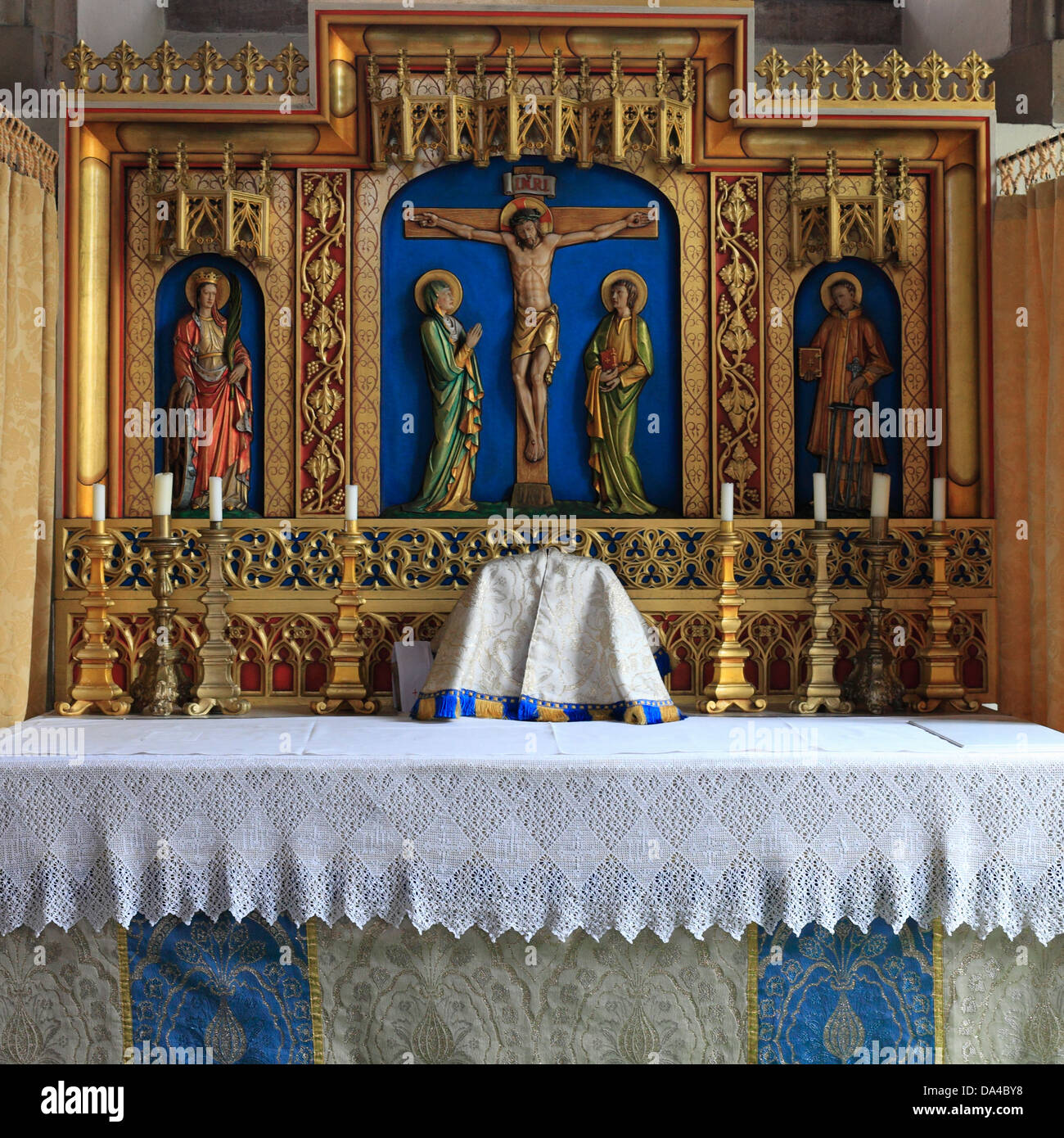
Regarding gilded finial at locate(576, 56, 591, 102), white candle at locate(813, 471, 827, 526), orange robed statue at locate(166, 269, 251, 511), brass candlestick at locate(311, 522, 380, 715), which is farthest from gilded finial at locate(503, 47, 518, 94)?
white candle at locate(813, 471, 827, 526)

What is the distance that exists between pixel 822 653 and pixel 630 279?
1.87 m

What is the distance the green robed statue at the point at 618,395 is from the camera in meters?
4.82

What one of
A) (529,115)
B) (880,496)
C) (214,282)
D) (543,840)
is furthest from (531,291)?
(543,840)

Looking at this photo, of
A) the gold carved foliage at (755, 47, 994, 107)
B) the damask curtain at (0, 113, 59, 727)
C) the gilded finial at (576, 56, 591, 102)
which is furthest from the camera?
the gilded finial at (576, 56, 591, 102)

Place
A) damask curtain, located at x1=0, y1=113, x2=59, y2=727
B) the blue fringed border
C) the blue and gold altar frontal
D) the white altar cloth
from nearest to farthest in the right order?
the white altar cloth
the blue and gold altar frontal
the blue fringed border
damask curtain, located at x1=0, y1=113, x2=59, y2=727

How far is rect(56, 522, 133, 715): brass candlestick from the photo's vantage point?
173 inches

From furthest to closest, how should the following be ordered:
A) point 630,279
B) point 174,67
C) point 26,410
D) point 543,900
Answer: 1. point 630,279
2. point 174,67
3. point 26,410
4. point 543,900

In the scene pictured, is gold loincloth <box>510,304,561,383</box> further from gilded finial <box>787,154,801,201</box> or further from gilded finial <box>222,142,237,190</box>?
gilded finial <box>222,142,237,190</box>

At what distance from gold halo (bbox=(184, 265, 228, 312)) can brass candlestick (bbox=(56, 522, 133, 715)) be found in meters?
1.15

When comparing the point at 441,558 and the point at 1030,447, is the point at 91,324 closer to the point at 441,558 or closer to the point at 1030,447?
the point at 441,558

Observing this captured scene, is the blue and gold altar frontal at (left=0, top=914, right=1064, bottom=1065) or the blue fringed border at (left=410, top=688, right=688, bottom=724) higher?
the blue fringed border at (left=410, top=688, right=688, bottom=724)

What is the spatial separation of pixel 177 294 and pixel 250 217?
0.49 meters

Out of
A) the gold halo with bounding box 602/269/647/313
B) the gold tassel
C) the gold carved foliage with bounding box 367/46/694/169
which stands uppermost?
the gold carved foliage with bounding box 367/46/694/169

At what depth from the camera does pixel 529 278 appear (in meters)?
4.84
